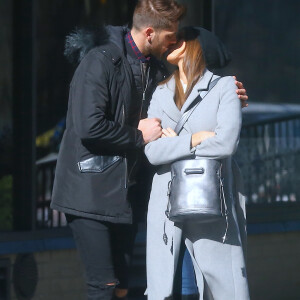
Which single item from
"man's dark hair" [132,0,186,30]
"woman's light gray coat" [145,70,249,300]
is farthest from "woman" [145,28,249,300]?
"man's dark hair" [132,0,186,30]

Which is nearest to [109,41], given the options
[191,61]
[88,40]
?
[88,40]

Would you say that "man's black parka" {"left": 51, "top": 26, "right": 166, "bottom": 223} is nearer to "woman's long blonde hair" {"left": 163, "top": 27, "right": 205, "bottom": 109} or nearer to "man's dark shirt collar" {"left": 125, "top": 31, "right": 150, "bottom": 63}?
"man's dark shirt collar" {"left": 125, "top": 31, "right": 150, "bottom": 63}

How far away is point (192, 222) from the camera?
15.6ft

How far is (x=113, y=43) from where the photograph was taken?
4898mm

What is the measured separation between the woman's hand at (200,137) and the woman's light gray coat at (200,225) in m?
0.03

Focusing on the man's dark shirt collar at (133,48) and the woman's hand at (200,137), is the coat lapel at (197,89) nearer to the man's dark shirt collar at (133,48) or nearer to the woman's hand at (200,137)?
the woman's hand at (200,137)

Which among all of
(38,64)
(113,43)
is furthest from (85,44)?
(38,64)

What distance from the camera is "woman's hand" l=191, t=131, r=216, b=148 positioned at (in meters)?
4.71

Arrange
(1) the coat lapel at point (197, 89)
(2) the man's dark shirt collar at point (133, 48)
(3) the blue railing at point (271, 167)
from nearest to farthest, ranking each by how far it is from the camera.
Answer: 1. (1) the coat lapel at point (197, 89)
2. (2) the man's dark shirt collar at point (133, 48)
3. (3) the blue railing at point (271, 167)

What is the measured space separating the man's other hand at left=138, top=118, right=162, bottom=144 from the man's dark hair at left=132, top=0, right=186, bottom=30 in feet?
1.62

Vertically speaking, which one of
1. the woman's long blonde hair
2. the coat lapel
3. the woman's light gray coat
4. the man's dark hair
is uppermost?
the man's dark hair

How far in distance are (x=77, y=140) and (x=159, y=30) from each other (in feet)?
2.36

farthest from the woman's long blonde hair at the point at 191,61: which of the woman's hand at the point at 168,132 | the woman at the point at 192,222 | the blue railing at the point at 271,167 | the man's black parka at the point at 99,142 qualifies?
the blue railing at the point at 271,167

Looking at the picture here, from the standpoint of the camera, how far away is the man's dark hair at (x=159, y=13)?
481cm
